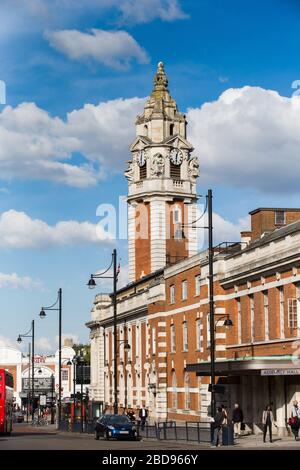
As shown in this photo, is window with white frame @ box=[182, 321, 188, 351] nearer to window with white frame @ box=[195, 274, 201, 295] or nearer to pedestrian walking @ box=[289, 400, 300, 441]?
window with white frame @ box=[195, 274, 201, 295]

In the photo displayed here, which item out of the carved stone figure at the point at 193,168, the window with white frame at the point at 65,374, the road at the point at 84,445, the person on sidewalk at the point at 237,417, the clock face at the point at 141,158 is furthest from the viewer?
the window with white frame at the point at 65,374

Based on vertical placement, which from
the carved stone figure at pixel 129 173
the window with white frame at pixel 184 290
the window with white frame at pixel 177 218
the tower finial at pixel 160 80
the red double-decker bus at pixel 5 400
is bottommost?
the red double-decker bus at pixel 5 400

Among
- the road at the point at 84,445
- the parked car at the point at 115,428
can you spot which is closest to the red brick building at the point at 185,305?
the parked car at the point at 115,428

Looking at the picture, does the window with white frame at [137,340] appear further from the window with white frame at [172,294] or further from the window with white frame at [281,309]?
the window with white frame at [281,309]

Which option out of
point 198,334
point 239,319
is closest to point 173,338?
point 198,334

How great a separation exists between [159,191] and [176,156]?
6.41 metres

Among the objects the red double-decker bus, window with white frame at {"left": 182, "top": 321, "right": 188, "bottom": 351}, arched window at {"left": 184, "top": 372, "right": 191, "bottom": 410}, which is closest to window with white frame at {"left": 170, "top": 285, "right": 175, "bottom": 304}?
window with white frame at {"left": 182, "top": 321, "right": 188, "bottom": 351}

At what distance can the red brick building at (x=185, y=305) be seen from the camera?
2085 inches

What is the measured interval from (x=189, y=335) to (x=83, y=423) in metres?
9.49

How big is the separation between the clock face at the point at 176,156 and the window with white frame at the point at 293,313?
225 ft

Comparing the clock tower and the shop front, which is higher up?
the clock tower

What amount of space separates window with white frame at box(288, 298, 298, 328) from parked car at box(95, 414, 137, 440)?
9.62m

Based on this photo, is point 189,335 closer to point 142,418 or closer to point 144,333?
point 142,418

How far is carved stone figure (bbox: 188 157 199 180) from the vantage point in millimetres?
119812
